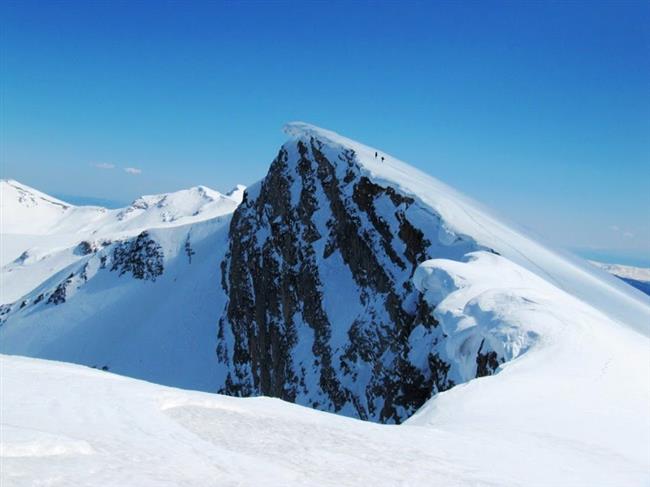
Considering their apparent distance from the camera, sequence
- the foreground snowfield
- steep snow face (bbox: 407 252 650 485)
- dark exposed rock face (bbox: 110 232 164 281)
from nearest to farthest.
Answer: the foreground snowfield < steep snow face (bbox: 407 252 650 485) < dark exposed rock face (bbox: 110 232 164 281)

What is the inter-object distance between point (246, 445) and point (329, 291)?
4608cm

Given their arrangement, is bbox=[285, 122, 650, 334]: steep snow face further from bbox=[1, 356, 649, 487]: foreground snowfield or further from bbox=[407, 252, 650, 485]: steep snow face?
bbox=[1, 356, 649, 487]: foreground snowfield

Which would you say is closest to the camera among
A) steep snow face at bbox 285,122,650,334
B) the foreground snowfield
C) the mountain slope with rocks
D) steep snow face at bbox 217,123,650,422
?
the foreground snowfield

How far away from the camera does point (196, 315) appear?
244 feet

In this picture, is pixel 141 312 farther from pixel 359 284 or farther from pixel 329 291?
pixel 359 284

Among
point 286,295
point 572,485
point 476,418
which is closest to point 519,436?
point 476,418

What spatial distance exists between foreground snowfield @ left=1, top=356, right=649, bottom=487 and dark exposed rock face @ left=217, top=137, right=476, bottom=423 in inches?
563

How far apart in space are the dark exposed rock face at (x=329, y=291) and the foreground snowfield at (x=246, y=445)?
14.3 metres

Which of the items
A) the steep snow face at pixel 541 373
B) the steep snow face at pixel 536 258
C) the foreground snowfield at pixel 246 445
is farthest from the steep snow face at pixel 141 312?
the foreground snowfield at pixel 246 445

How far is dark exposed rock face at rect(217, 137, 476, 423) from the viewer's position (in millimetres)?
37688

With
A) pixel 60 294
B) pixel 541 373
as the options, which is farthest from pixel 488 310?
pixel 60 294

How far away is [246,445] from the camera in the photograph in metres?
7.21

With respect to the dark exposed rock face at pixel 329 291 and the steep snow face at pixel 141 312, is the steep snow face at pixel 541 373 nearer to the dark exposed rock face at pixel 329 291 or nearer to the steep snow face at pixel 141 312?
the dark exposed rock face at pixel 329 291

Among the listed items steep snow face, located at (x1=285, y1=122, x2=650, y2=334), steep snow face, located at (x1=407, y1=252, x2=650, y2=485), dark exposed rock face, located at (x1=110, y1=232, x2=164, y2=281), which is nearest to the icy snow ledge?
steep snow face, located at (x1=407, y1=252, x2=650, y2=485)
